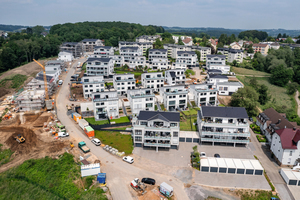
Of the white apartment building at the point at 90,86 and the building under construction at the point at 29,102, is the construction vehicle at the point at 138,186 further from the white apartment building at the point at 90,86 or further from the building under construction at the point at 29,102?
the white apartment building at the point at 90,86

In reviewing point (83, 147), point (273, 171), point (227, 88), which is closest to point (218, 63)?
point (227, 88)

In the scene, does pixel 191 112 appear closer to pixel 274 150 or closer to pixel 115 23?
pixel 274 150

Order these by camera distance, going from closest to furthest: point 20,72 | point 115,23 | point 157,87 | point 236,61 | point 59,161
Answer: point 59,161, point 157,87, point 20,72, point 236,61, point 115,23

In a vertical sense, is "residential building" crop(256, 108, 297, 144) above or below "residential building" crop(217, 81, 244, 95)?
below

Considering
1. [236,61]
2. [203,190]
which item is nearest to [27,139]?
[203,190]

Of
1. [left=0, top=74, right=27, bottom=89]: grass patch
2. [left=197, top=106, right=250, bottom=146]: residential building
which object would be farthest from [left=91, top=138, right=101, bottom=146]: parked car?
[left=0, top=74, right=27, bottom=89]: grass patch

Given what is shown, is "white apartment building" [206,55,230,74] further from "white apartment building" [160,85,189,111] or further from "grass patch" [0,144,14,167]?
"grass patch" [0,144,14,167]
